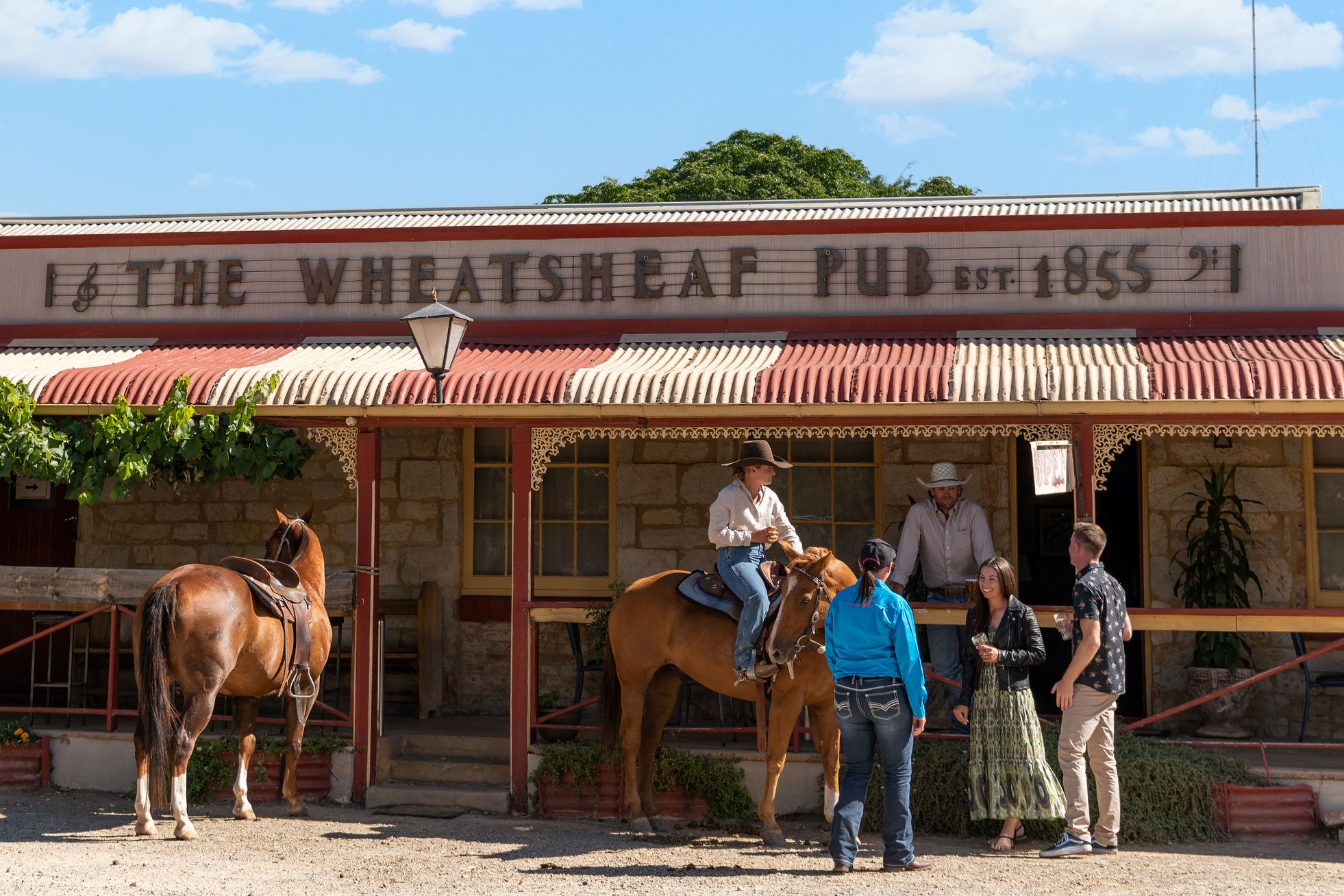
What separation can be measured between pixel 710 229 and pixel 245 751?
4.69 m

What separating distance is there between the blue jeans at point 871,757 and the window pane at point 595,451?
4.28 m

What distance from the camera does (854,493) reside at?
10.1m

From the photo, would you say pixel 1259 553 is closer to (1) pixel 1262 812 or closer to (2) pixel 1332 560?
(2) pixel 1332 560

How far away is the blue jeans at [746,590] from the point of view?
712cm

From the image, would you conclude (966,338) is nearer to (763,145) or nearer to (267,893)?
(267,893)

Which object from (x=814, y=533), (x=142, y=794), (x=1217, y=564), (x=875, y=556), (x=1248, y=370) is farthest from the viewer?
(x=814, y=533)

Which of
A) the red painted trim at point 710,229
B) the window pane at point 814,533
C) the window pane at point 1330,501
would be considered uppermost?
the red painted trim at point 710,229

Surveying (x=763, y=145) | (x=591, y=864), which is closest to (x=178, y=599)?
(x=591, y=864)

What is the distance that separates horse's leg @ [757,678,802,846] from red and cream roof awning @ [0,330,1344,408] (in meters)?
1.75

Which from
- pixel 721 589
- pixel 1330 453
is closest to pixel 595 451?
pixel 721 589

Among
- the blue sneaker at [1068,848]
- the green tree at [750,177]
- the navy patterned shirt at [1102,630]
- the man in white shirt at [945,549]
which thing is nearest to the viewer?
the navy patterned shirt at [1102,630]

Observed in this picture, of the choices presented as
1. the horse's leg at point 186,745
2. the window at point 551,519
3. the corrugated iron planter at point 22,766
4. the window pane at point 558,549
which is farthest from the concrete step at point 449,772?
the corrugated iron planter at point 22,766

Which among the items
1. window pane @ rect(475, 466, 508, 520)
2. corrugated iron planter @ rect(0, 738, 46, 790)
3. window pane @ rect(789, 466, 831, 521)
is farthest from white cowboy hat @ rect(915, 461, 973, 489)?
corrugated iron planter @ rect(0, 738, 46, 790)

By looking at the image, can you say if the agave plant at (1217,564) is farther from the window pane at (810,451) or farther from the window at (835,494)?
the window pane at (810,451)
